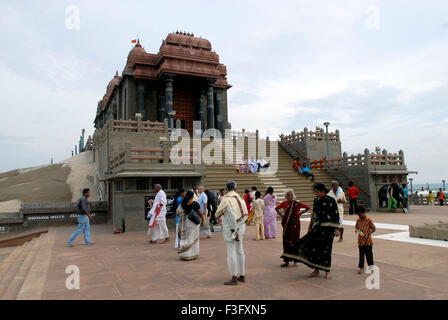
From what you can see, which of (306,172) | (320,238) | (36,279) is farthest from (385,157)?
(36,279)

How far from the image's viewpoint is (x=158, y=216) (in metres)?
9.24

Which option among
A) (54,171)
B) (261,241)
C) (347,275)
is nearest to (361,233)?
(347,275)

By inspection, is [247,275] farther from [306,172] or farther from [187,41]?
[187,41]

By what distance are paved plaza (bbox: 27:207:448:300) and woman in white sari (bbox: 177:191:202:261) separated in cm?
20

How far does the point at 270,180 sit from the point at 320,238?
12467mm

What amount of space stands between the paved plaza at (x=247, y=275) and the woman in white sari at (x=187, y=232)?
202 mm

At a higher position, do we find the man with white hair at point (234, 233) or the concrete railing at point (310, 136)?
the concrete railing at point (310, 136)

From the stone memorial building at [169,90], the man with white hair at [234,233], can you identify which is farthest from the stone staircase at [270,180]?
the man with white hair at [234,233]

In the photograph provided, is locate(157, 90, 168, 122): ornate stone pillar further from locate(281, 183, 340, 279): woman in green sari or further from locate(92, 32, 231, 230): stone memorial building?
locate(281, 183, 340, 279): woman in green sari

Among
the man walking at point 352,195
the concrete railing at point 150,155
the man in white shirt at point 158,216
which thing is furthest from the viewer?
the man walking at point 352,195

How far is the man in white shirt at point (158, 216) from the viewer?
9242 mm

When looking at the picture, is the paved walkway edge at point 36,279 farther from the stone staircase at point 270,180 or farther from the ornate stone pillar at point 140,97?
the ornate stone pillar at point 140,97

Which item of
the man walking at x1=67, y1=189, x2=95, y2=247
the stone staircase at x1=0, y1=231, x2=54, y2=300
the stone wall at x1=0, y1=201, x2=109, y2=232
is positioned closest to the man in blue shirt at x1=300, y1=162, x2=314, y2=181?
the stone wall at x1=0, y1=201, x2=109, y2=232
